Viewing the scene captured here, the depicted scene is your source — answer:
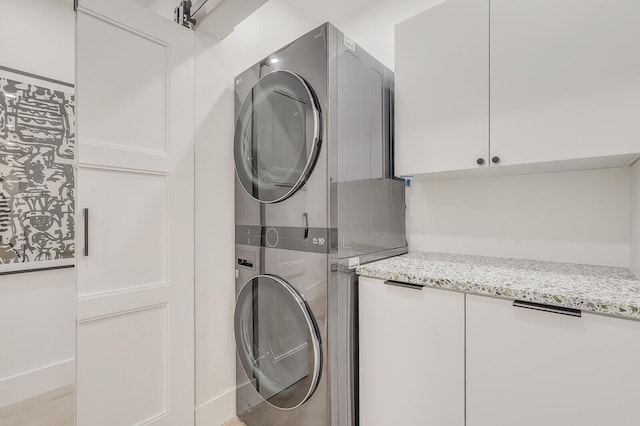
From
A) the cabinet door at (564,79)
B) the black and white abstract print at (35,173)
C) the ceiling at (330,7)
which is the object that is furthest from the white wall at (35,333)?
the cabinet door at (564,79)

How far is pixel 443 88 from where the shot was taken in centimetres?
139

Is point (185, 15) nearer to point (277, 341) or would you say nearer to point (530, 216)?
point (277, 341)

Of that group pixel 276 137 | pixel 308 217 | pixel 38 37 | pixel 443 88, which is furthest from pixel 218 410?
pixel 38 37

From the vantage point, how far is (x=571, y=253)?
1367 millimetres

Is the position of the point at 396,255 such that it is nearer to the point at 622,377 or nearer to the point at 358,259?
the point at 358,259

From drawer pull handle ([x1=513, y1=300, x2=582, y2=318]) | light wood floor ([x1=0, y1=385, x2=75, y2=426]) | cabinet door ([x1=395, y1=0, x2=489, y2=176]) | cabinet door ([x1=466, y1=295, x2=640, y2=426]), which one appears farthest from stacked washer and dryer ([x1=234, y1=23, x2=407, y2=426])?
light wood floor ([x1=0, y1=385, x2=75, y2=426])

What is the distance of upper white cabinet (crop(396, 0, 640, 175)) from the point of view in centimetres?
101

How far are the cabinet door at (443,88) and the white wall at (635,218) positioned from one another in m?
0.54

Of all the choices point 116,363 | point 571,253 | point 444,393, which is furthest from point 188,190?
point 571,253

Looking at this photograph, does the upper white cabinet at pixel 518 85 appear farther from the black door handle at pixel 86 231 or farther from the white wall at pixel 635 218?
the black door handle at pixel 86 231

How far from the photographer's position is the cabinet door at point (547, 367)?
0.79 meters

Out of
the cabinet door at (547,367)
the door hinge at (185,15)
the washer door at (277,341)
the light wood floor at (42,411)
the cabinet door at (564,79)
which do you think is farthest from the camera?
the light wood floor at (42,411)

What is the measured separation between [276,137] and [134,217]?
77 centimetres

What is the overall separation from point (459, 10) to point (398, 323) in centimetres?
148
